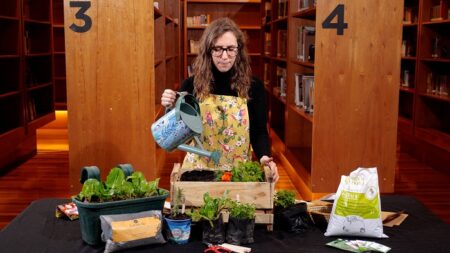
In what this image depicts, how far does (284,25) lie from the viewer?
24.5 ft

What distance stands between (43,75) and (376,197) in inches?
267

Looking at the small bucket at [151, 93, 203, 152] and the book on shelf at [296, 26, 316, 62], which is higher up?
the book on shelf at [296, 26, 316, 62]

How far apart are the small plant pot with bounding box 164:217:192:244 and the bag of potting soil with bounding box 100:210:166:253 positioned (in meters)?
0.03

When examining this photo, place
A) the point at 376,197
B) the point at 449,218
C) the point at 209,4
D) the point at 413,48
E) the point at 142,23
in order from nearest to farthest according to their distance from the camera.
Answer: the point at 376,197 → the point at 142,23 → the point at 449,218 → the point at 413,48 → the point at 209,4

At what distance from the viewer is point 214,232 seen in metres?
1.73

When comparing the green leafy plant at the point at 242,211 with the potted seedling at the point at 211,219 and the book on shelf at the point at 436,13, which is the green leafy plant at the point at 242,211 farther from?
the book on shelf at the point at 436,13

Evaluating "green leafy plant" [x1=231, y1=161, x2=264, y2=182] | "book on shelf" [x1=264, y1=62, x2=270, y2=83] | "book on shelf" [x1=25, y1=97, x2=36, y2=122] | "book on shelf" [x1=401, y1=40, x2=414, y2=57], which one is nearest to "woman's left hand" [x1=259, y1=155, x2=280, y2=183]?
"green leafy plant" [x1=231, y1=161, x2=264, y2=182]

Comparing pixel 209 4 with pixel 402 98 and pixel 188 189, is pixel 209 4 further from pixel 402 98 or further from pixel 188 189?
pixel 188 189

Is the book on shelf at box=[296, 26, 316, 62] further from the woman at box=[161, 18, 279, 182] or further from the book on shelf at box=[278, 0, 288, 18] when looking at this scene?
the woman at box=[161, 18, 279, 182]

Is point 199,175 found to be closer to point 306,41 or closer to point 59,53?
point 306,41

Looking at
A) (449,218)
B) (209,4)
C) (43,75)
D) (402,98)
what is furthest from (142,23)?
(209,4)

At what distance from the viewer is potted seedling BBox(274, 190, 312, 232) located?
1.86 meters

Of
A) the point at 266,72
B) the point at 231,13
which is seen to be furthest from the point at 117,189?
the point at 231,13

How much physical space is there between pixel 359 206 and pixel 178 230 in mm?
559
